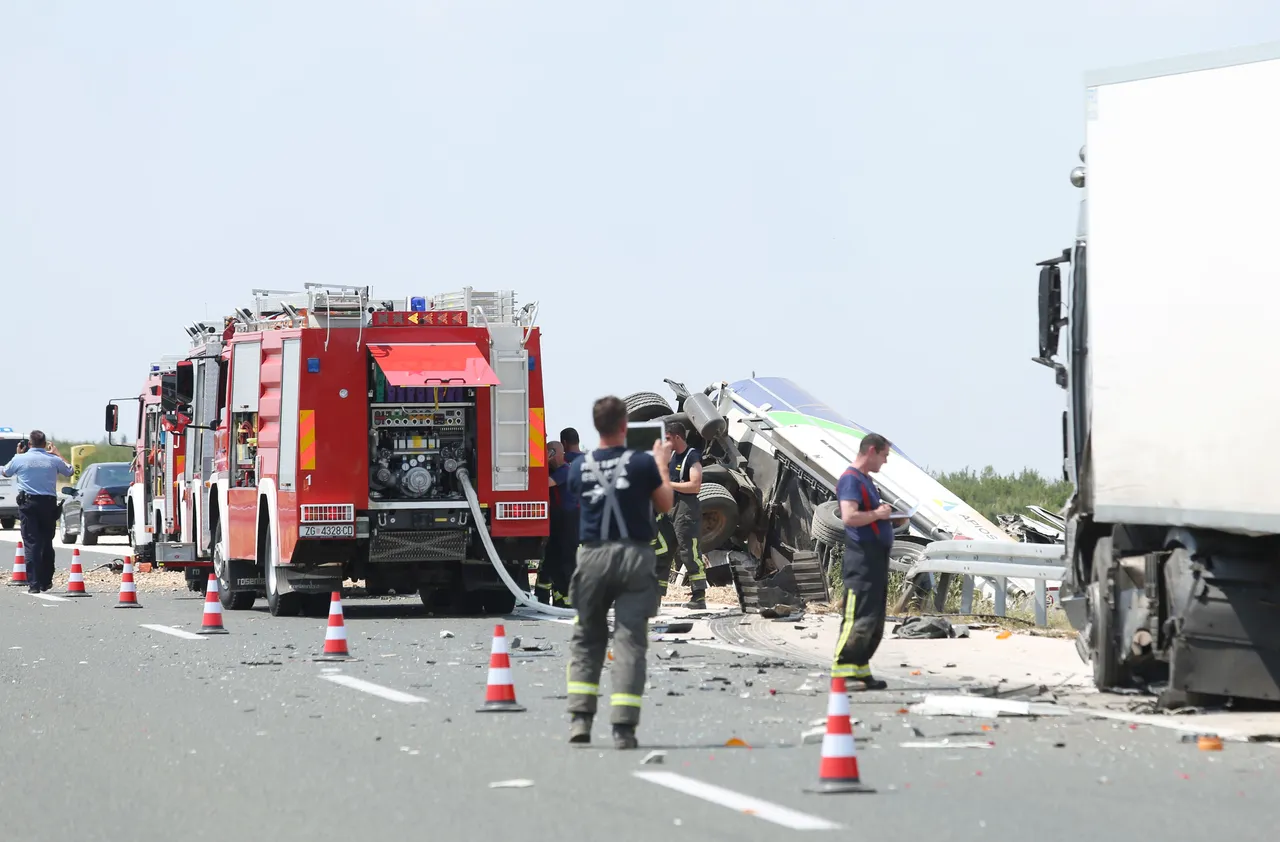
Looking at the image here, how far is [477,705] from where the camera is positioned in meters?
11.4

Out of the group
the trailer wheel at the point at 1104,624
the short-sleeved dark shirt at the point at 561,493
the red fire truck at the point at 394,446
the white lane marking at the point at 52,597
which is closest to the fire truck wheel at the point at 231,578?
the red fire truck at the point at 394,446

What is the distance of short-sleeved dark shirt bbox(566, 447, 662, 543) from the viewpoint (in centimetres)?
986

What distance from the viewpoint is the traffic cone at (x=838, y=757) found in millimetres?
8094

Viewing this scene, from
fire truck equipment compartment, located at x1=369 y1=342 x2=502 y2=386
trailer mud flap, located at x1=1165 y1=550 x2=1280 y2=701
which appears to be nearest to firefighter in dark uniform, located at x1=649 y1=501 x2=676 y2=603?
fire truck equipment compartment, located at x1=369 y1=342 x2=502 y2=386

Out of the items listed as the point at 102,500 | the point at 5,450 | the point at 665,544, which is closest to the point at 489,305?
the point at 665,544

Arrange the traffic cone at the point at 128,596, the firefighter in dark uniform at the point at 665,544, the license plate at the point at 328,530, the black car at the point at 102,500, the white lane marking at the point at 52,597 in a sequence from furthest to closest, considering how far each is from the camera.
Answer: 1. the black car at the point at 102,500
2. the white lane marking at the point at 52,597
3. the traffic cone at the point at 128,596
4. the firefighter in dark uniform at the point at 665,544
5. the license plate at the point at 328,530

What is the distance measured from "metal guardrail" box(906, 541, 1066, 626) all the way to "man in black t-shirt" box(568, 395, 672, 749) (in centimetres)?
617

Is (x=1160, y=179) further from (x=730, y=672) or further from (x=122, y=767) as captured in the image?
(x=122, y=767)

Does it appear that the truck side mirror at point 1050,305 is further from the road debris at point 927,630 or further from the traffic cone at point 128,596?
the traffic cone at point 128,596

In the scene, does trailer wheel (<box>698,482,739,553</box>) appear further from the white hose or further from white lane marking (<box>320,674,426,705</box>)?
white lane marking (<box>320,674,426,705</box>)

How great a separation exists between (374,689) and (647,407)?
1041 centimetres

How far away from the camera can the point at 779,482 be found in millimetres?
21875

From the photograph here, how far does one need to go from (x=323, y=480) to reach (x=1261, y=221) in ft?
34.6

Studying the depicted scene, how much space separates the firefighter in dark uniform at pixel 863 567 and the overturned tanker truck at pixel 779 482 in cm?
765
